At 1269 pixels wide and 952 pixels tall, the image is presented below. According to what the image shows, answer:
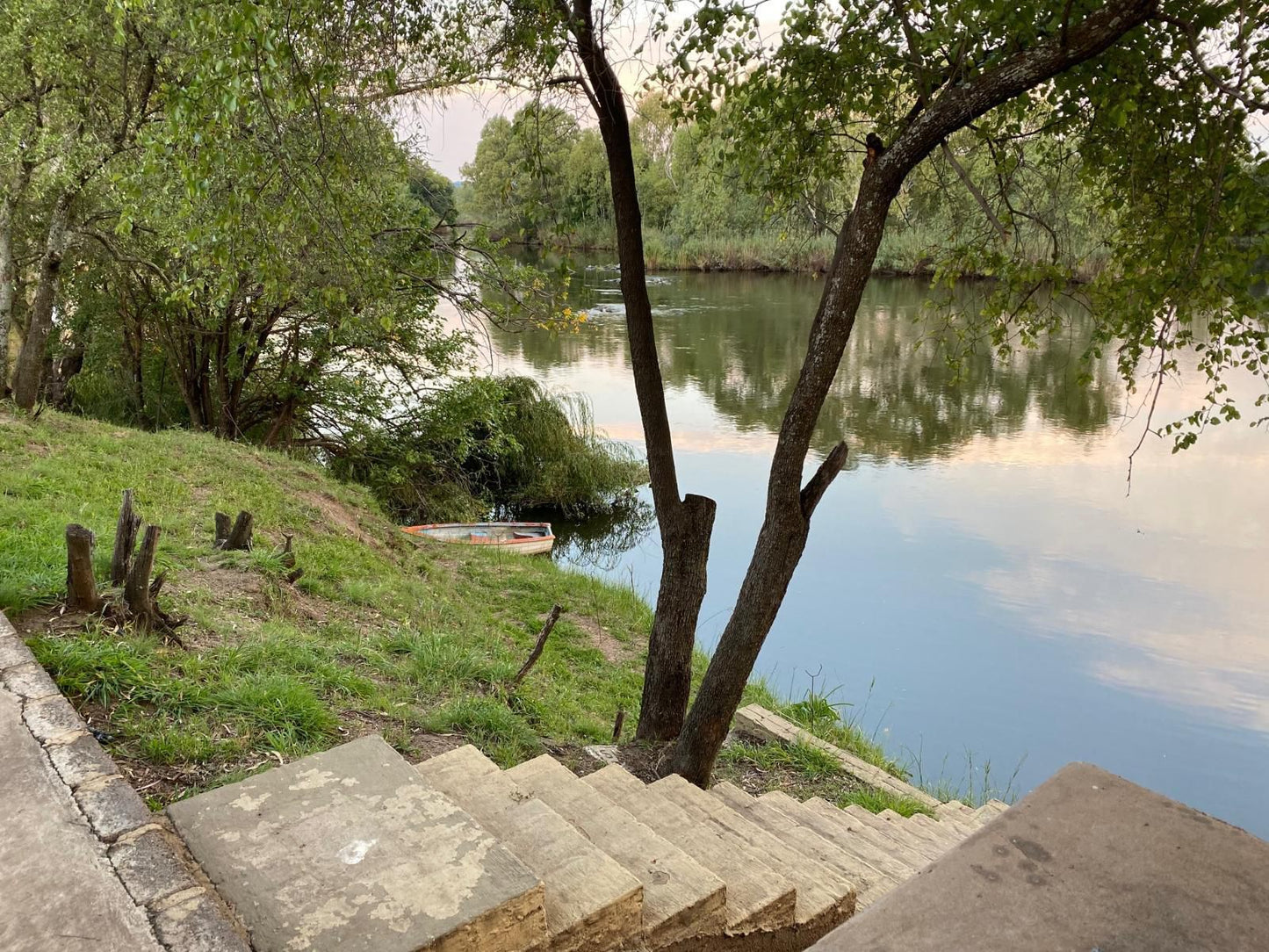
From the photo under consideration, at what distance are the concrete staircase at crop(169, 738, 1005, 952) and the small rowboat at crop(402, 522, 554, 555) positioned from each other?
9650mm

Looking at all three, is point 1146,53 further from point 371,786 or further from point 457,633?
point 457,633

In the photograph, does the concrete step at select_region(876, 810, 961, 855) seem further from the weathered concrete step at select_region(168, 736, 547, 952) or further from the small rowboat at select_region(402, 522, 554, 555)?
the small rowboat at select_region(402, 522, 554, 555)

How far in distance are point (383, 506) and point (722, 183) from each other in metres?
9.53

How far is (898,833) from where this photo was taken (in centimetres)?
420

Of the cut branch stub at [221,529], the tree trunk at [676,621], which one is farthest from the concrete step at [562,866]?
the cut branch stub at [221,529]

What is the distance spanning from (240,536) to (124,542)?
2.09m

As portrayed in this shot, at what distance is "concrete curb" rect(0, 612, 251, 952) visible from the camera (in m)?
1.80

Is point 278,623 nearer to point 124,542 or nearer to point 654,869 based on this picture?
point 124,542

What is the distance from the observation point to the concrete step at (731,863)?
97.4 inches

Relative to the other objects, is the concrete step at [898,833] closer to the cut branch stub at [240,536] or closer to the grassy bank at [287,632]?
the grassy bank at [287,632]

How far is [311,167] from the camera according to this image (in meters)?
4.49

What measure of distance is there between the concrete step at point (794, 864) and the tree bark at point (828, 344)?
0.77 metres

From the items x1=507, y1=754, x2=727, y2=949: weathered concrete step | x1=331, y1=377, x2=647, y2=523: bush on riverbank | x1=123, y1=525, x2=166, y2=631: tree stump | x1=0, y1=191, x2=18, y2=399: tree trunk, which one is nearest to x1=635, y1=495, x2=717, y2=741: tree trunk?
x1=507, y1=754, x2=727, y2=949: weathered concrete step

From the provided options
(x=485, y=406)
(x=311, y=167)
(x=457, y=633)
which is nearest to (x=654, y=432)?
(x=311, y=167)
